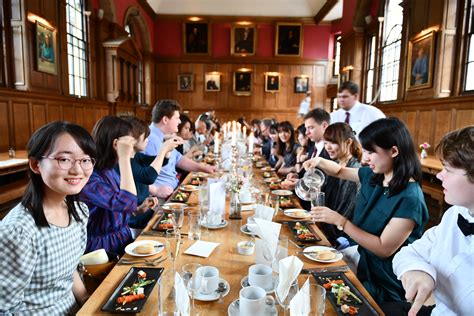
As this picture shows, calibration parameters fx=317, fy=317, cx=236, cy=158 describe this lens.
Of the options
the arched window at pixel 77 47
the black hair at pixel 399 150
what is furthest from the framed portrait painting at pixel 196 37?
the black hair at pixel 399 150

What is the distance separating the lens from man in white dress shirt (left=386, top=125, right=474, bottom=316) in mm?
1085

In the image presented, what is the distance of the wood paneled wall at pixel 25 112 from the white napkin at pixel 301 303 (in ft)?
20.6

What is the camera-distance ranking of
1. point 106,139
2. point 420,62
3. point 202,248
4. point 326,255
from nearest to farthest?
1. point 326,255
2. point 202,248
3. point 106,139
4. point 420,62

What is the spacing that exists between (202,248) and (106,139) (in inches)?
38.3

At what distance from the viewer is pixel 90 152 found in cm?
137

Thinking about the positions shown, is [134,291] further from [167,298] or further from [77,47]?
[77,47]

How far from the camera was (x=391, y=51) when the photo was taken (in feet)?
27.8

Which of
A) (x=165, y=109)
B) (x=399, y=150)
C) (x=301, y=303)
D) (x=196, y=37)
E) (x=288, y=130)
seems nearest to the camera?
(x=301, y=303)

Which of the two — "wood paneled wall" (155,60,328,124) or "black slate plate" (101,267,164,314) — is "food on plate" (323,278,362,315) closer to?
"black slate plate" (101,267,164,314)

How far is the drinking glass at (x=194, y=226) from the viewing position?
5.54 ft

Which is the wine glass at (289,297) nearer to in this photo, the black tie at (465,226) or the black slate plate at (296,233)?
the black tie at (465,226)

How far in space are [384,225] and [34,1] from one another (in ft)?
23.5

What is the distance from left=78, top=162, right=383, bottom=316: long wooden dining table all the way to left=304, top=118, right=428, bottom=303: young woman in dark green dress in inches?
9.3

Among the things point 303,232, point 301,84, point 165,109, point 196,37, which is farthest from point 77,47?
point 301,84
